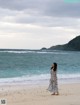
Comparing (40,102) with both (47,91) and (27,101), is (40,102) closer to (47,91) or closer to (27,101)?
(27,101)

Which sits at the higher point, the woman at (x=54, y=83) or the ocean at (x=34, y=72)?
the woman at (x=54, y=83)

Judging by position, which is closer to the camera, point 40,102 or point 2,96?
point 40,102

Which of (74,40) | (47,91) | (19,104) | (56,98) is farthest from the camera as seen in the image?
(74,40)

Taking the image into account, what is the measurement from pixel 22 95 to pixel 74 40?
178889 millimetres

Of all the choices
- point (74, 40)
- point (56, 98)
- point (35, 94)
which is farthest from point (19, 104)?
point (74, 40)

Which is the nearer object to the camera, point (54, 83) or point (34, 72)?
point (54, 83)

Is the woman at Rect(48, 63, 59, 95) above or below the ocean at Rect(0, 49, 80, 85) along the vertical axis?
above

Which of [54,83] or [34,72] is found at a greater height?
[54,83]

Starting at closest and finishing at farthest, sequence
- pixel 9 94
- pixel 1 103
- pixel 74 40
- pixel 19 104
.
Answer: pixel 1 103, pixel 19 104, pixel 9 94, pixel 74 40

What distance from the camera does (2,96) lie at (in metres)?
17.7

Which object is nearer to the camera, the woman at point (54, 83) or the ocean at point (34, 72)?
the woman at point (54, 83)

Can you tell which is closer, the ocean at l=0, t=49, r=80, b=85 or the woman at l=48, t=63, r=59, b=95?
the woman at l=48, t=63, r=59, b=95

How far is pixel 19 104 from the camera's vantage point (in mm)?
15055

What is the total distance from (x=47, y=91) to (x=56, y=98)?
2799mm
